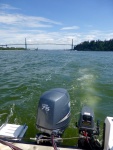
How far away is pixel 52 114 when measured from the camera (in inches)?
94.8

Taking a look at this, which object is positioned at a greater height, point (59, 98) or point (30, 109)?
point (59, 98)

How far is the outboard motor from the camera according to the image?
2404mm

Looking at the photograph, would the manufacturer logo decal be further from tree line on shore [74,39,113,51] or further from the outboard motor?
tree line on shore [74,39,113,51]

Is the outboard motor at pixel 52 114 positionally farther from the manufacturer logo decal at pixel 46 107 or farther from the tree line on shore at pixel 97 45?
the tree line on shore at pixel 97 45

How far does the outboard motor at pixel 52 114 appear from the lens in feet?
7.89

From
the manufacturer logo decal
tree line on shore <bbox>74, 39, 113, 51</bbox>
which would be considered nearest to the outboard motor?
the manufacturer logo decal

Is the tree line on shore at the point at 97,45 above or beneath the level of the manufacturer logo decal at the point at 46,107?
above

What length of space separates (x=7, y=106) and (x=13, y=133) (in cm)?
234

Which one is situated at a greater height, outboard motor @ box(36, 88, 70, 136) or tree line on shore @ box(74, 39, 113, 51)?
tree line on shore @ box(74, 39, 113, 51)

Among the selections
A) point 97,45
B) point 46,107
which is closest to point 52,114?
point 46,107

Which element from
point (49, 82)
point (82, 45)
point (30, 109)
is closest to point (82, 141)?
point (30, 109)

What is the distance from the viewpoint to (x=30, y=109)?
470 cm

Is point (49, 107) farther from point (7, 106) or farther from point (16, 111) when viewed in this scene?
point (7, 106)

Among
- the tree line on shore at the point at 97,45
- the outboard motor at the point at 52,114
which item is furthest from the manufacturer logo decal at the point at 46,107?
the tree line on shore at the point at 97,45
